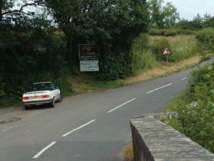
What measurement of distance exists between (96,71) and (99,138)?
19.4m

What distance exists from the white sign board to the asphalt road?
818 cm

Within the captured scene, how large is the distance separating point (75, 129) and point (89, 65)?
1710 cm

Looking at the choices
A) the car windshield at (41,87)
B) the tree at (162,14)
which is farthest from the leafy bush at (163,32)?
the car windshield at (41,87)

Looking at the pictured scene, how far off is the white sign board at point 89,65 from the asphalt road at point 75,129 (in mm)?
8180

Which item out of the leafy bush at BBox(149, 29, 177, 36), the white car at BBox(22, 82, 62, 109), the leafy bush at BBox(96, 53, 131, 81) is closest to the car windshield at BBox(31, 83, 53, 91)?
the white car at BBox(22, 82, 62, 109)

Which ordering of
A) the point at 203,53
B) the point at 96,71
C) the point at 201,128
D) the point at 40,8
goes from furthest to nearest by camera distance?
the point at 96,71, the point at 40,8, the point at 203,53, the point at 201,128

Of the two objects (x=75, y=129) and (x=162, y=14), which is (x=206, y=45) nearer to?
(x=75, y=129)

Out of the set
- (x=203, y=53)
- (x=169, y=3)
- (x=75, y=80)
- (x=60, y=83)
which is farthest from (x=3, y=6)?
(x=169, y=3)

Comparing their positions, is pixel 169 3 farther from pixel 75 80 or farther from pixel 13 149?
pixel 13 149

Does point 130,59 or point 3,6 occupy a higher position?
point 3,6

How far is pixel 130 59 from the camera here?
31.5 metres

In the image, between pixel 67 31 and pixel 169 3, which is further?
pixel 169 3

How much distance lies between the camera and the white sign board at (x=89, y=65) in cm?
2902

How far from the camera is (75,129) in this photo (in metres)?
12.4
